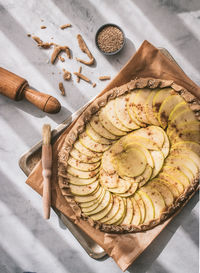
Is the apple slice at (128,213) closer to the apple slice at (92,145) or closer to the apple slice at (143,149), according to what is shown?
the apple slice at (143,149)

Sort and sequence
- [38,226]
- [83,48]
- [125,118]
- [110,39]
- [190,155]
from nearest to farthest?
[190,155] → [125,118] → [110,39] → [83,48] → [38,226]

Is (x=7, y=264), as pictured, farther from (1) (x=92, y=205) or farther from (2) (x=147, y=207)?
(2) (x=147, y=207)

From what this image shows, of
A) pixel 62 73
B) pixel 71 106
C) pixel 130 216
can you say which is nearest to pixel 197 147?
pixel 130 216

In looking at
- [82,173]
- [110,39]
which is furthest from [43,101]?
[110,39]

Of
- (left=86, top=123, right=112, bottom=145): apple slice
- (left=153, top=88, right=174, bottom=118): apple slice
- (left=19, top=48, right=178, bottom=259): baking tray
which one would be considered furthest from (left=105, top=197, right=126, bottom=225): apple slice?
(left=153, top=88, right=174, bottom=118): apple slice

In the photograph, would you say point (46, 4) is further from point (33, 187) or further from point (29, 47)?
point (33, 187)

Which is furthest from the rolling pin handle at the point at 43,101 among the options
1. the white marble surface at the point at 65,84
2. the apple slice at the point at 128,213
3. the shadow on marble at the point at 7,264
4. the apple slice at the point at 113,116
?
the shadow on marble at the point at 7,264
